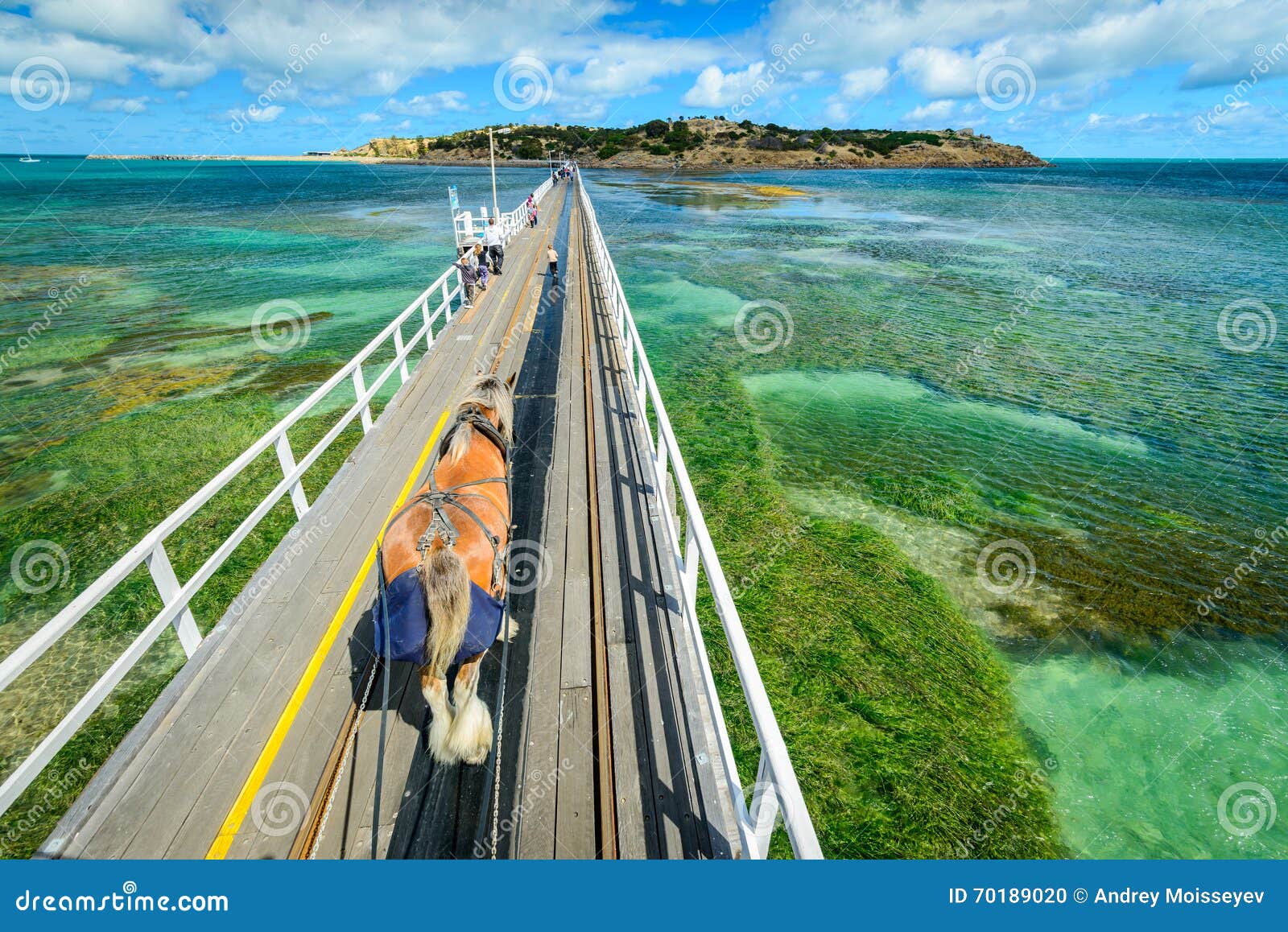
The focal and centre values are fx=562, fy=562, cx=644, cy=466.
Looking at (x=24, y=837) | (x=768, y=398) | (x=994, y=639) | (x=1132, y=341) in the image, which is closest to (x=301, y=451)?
(x=24, y=837)

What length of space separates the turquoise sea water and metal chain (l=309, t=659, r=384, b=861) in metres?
6.90

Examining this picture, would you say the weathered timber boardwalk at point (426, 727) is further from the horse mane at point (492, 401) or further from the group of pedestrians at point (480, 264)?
the group of pedestrians at point (480, 264)

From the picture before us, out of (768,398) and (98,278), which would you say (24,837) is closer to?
(768,398)

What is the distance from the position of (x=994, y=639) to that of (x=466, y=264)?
1619 centimetres

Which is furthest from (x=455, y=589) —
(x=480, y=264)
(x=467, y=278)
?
(x=480, y=264)

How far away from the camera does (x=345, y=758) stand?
4066mm

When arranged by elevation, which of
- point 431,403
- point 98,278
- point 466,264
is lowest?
point 98,278

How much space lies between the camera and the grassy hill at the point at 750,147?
13512cm

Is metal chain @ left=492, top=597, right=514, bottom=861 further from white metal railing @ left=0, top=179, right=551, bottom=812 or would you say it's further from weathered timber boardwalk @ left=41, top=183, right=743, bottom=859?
white metal railing @ left=0, top=179, right=551, bottom=812

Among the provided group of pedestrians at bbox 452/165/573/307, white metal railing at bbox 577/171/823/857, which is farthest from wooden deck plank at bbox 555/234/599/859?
group of pedestrians at bbox 452/165/573/307

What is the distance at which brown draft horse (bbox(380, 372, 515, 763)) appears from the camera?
3969 millimetres

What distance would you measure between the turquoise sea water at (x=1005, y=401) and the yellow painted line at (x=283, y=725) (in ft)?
A: 20.9

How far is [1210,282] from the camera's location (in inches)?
1211

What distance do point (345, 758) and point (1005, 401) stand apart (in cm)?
1767
